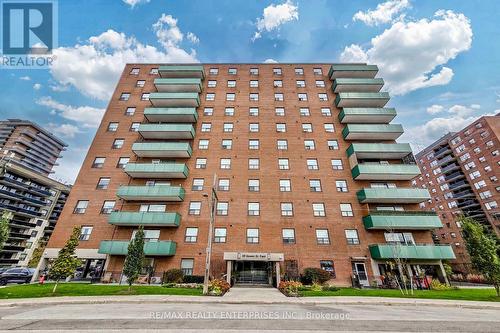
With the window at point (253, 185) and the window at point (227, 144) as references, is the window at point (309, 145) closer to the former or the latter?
the window at point (253, 185)

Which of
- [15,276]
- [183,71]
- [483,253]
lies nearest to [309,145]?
[483,253]

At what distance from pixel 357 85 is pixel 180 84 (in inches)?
1055

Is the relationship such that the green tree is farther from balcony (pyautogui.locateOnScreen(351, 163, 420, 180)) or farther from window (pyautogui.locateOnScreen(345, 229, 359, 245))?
balcony (pyautogui.locateOnScreen(351, 163, 420, 180))

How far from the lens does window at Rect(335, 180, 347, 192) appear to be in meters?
27.9

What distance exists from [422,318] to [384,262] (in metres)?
15.6

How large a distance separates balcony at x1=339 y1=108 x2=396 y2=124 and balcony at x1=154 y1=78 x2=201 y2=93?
21876 mm

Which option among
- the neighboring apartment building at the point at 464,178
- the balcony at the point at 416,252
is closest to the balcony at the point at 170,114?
the balcony at the point at 416,252

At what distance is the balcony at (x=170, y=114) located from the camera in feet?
104

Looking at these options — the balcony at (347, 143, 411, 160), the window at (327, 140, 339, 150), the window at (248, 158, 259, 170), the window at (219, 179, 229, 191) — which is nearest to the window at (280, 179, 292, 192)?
the window at (248, 158, 259, 170)

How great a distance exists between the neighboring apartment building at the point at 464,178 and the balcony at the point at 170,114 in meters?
57.4

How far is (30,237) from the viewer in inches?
2569

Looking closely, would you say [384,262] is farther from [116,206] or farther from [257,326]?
[116,206]

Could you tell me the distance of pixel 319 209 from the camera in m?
26.7

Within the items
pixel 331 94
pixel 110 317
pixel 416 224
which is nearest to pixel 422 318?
pixel 110 317
